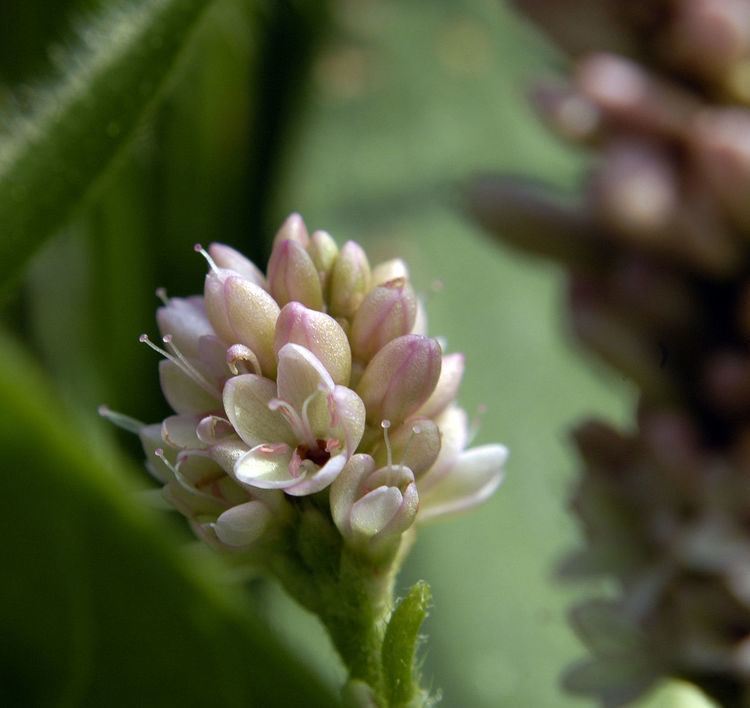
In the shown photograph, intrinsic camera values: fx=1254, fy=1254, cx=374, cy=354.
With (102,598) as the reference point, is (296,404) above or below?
above

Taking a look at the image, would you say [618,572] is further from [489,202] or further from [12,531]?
[12,531]

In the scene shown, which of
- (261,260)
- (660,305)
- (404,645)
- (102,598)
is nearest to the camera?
(102,598)

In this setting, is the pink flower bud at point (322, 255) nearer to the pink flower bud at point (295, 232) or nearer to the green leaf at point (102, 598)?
the pink flower bud at point (295, 232)

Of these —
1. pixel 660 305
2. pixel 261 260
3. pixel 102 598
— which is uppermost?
pixel 261 260

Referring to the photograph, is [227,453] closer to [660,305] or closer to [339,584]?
[339,584]

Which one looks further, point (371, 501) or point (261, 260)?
point (261, 260)

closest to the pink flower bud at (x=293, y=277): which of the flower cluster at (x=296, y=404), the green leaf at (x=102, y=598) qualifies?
the flower cluster at (x=296, y=404)

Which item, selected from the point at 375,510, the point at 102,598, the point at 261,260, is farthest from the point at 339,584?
the point at 261,260

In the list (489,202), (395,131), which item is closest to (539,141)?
(395,131)

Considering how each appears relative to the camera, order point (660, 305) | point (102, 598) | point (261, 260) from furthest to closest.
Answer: point (261, 260) < point (660, 305) < point (102, 598)
